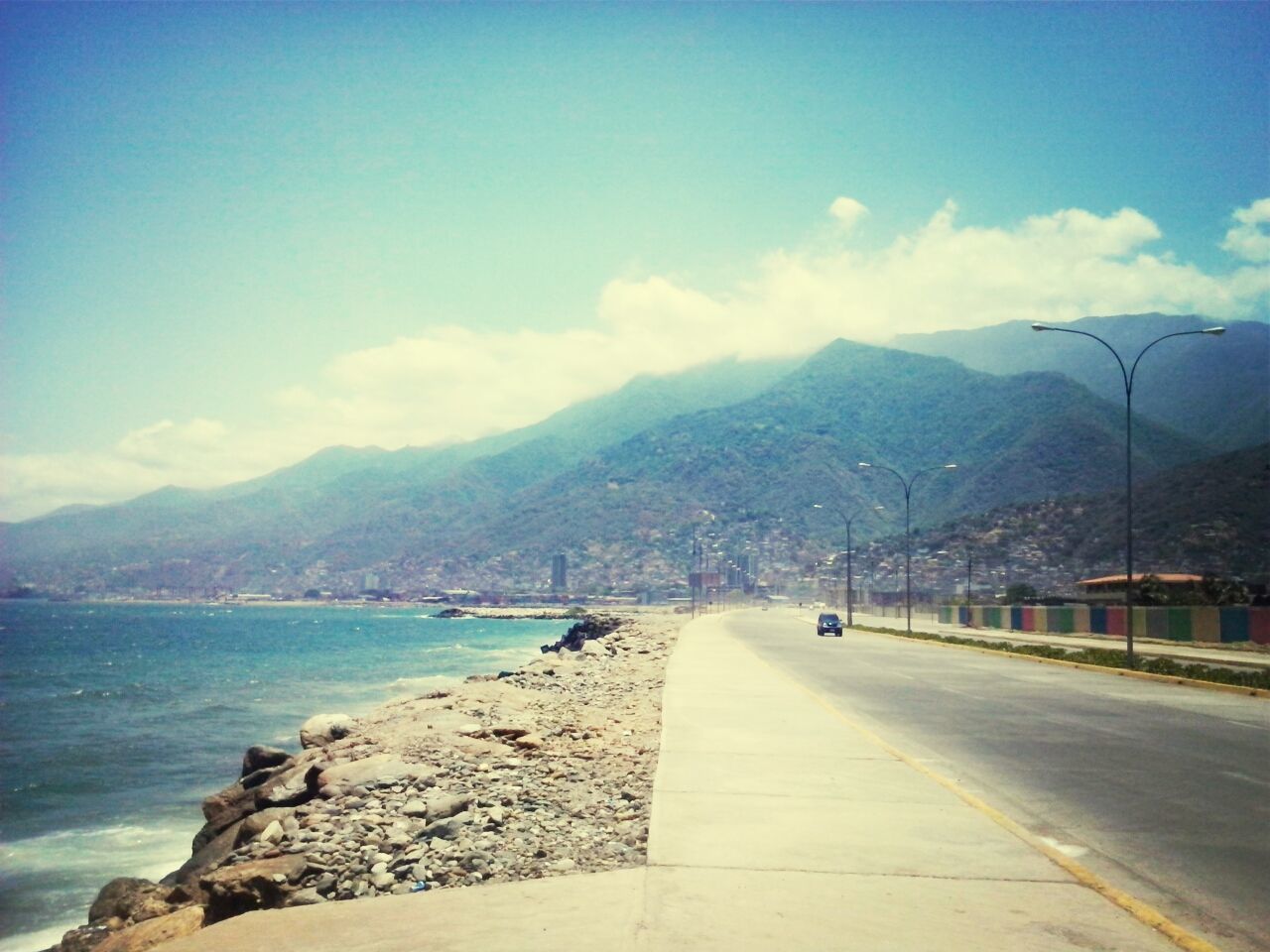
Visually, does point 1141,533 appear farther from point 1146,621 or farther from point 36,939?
point 36,939

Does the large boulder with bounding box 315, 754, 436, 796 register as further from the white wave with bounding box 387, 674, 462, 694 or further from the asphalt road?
the white wave with bounding box 387, 674, 462, 694

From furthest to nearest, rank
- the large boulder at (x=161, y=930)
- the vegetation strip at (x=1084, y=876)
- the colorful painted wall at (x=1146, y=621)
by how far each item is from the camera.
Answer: the colorful painted wall at (x=1146, y=621)
the large boulder at (x=161, y=930)
the vegetation strip at (x=1084, y=876)

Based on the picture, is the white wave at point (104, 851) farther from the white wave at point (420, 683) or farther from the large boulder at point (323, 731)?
the white wave at point (420, 683)

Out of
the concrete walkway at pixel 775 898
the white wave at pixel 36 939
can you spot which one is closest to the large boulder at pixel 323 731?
the white wave at pixel 36 939

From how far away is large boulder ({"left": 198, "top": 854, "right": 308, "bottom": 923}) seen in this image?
7.84 meters

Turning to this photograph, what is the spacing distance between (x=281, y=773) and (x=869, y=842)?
11752 millimetres

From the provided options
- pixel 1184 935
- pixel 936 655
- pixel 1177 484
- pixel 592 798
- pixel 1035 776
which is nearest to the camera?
pixel 1184 935

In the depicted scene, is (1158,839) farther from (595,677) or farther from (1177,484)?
(1177,484)

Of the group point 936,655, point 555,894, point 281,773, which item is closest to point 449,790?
point 555,894

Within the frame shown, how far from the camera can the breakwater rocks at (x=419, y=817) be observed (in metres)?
7.88

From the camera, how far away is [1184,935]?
20.0 ft

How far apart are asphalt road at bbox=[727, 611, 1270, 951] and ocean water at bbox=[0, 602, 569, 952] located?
42.3ft

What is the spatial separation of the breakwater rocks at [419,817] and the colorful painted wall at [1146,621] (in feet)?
127

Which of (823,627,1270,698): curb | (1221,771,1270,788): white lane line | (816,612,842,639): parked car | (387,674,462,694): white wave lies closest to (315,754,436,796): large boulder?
(1221,771,1270,788): white lane line
